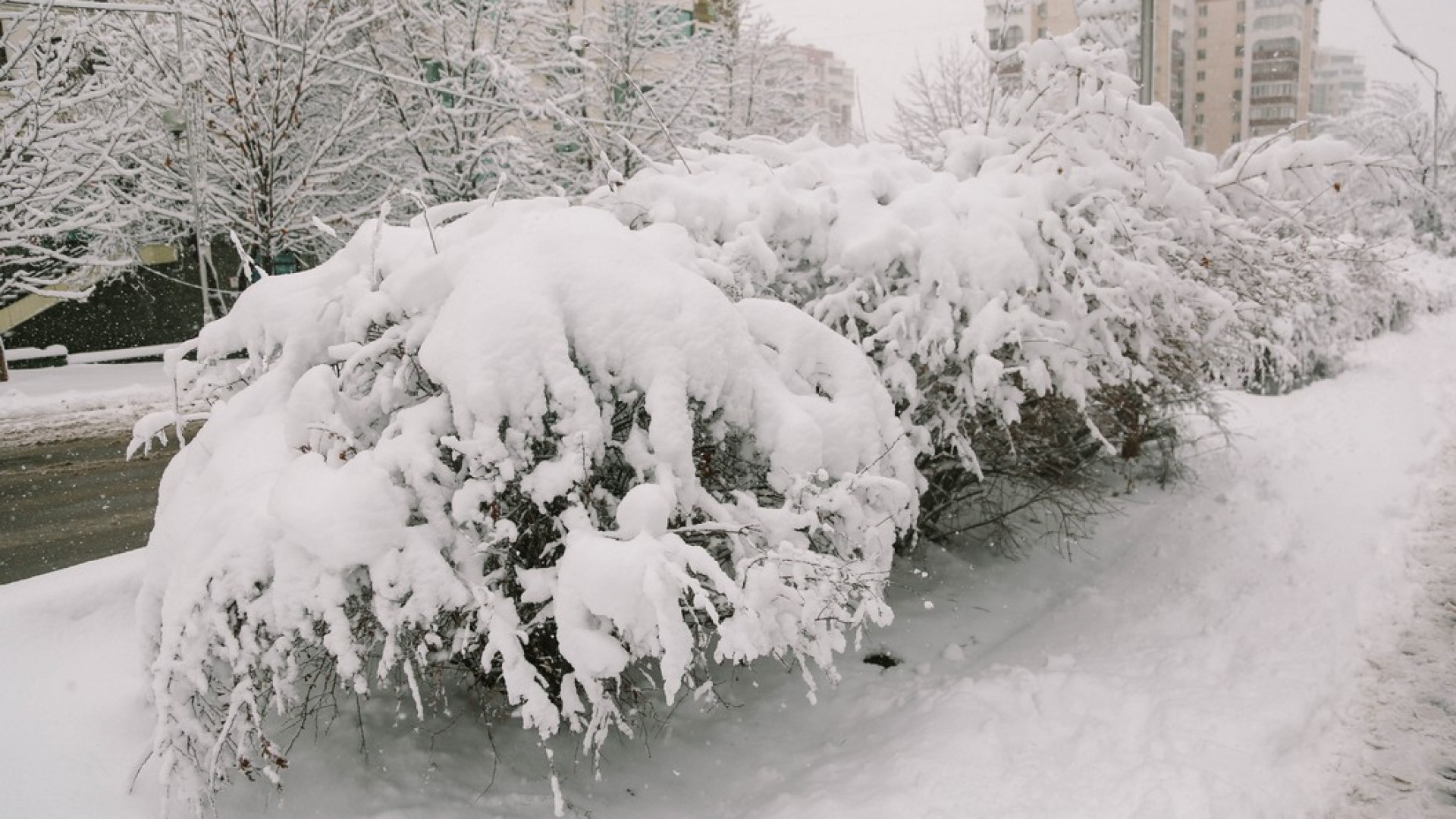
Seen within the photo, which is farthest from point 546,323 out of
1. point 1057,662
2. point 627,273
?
point 1057,662

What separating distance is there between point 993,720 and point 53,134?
528 inches

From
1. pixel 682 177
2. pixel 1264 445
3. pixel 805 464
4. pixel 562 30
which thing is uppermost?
pixel 562 30

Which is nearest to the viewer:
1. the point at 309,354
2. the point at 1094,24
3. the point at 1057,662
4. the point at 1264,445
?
the point at 309,354

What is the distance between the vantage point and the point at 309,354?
4160mm

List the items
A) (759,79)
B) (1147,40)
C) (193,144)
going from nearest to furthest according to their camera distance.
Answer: (1147,40), (193,144), (759,79)

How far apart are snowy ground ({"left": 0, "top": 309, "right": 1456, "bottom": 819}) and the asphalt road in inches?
122

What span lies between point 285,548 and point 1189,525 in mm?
6683

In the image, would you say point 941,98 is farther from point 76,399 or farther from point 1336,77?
point 1336,77

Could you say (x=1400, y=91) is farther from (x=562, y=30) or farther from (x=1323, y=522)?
(x=1323, y=522)

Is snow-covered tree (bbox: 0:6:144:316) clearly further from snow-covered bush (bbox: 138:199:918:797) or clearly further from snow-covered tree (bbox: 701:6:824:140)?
snow-covered tree (bbox: 701:6:824:140)

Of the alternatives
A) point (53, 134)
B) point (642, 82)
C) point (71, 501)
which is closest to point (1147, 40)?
point (71, 501)

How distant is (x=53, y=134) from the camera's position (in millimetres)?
12188

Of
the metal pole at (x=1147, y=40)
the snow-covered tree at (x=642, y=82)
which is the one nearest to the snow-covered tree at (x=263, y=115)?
the snow-covered tree at (x=642, y=82)

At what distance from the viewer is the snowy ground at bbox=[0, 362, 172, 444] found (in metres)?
13.7
